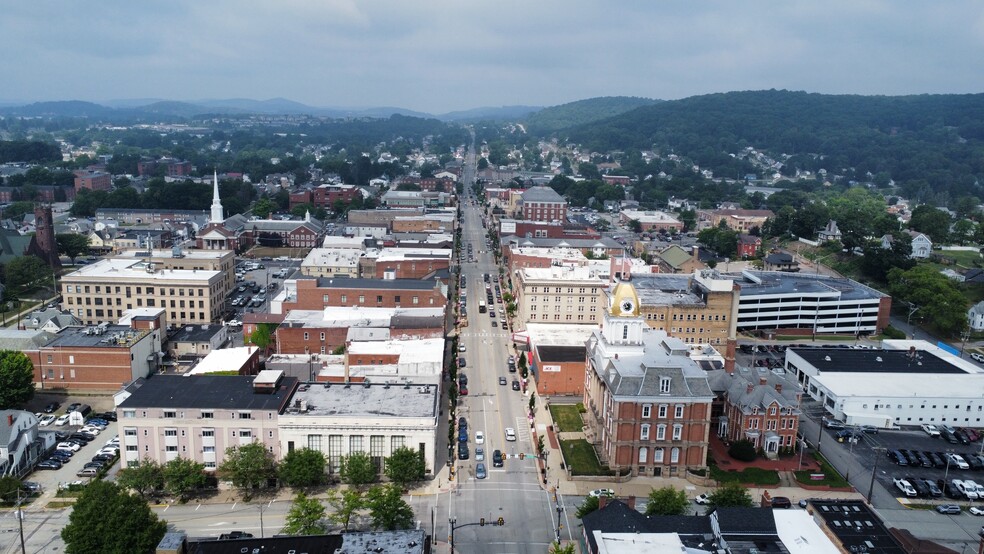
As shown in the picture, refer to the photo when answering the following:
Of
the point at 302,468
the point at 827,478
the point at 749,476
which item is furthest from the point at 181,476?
the point at 827,478

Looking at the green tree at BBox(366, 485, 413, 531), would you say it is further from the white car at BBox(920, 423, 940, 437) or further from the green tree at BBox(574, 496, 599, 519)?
the white car at BBox(920, 423, 940, 437)

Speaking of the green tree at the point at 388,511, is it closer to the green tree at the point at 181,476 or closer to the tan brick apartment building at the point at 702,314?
the green tree at the point at 181,476

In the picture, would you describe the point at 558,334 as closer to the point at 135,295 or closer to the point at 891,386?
the point at 891,386

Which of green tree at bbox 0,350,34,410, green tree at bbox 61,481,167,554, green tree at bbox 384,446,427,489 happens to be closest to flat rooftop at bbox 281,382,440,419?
green tree at bbox 384,446,427,489

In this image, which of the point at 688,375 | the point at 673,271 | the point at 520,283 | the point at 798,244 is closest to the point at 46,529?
the point at 688,375

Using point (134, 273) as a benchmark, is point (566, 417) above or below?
below
